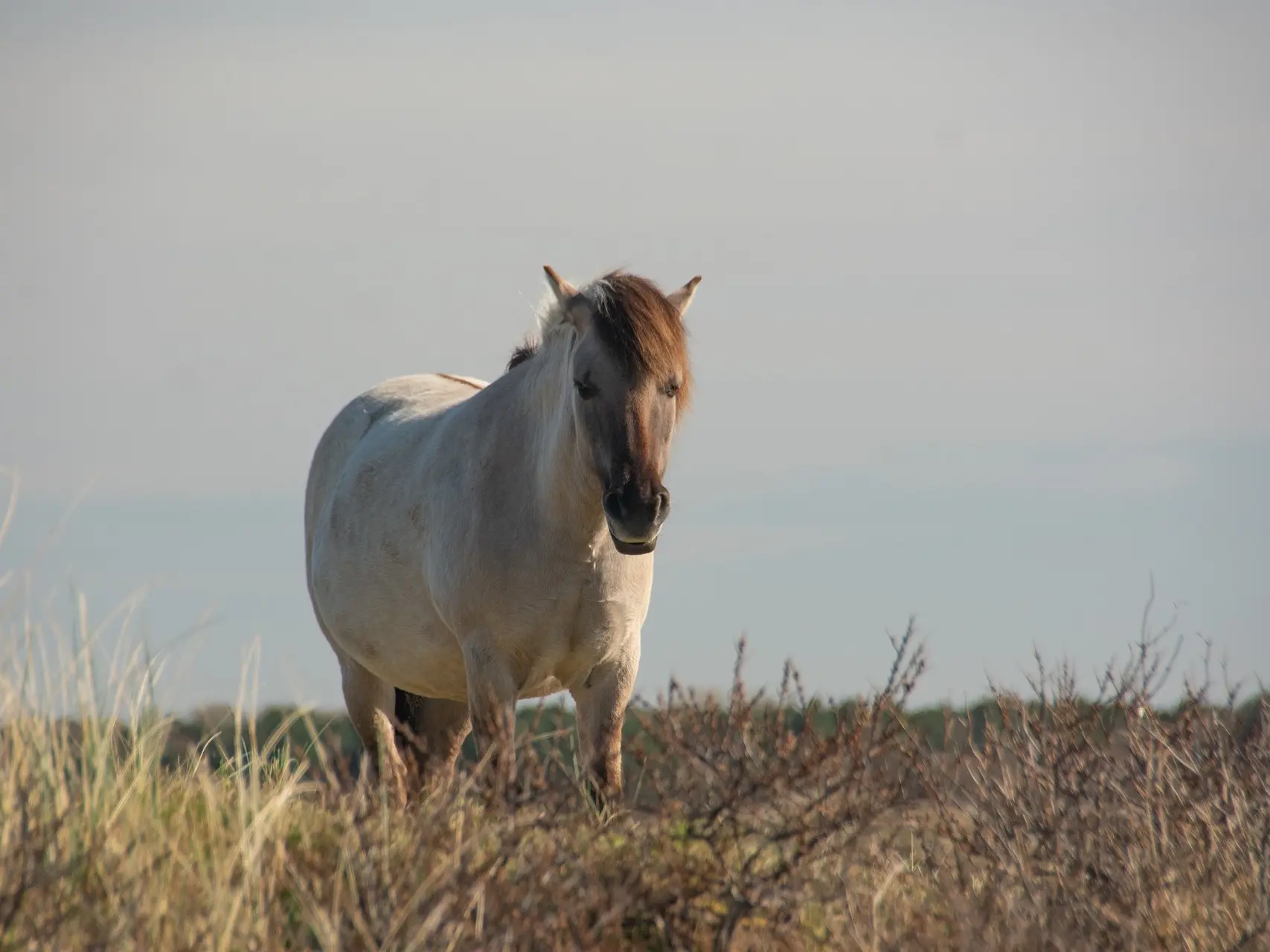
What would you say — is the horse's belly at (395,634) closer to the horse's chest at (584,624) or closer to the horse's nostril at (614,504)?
the horse's chest at (584,624)

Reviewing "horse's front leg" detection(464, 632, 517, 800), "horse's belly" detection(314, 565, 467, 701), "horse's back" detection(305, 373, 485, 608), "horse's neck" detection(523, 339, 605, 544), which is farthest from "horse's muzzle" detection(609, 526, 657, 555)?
"horse's back" detection(305, 373, 485, 608)

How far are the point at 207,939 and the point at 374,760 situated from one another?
14.2 ft

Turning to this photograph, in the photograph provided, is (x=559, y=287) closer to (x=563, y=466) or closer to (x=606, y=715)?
(x=563, y=466)

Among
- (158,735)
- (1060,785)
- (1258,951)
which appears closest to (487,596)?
(158,735)

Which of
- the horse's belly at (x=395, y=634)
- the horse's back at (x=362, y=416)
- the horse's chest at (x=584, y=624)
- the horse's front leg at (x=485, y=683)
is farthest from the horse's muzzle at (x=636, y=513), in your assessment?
the horse's back at (x=362, y=416)

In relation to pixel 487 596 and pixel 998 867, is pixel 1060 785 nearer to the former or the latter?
pixel 998 867

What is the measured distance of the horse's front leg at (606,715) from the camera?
598cm

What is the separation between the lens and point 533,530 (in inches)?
230

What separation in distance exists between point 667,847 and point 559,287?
2443mm

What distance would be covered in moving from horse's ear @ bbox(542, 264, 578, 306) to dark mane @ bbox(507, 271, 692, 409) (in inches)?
5.2

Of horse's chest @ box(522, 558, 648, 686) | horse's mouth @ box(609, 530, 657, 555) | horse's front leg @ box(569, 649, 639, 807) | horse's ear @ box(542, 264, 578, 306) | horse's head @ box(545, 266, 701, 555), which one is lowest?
horse's front leg @ box(569, 649, 639, 807)

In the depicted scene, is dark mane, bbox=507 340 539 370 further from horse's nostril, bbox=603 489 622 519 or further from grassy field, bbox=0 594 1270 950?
grassy field, bbox=0 594 1270 950

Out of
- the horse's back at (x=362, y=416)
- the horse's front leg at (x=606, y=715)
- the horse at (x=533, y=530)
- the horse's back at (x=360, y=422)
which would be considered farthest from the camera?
the horse's back at (x=362, y=416)

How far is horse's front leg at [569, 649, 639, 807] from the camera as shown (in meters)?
5.98
